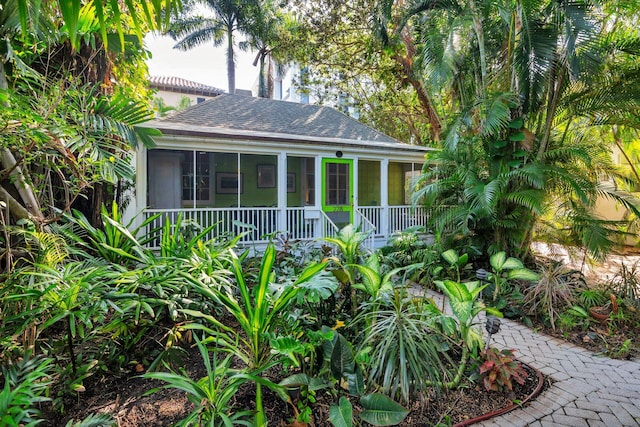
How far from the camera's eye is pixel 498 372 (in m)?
2.89

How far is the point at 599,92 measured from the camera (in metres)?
5.91

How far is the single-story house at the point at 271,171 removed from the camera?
750 centimetres

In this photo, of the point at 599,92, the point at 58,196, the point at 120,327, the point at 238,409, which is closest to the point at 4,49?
the point at 58,196

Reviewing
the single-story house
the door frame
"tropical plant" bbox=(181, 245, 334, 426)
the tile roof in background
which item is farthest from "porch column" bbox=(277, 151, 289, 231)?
the tile roof in background

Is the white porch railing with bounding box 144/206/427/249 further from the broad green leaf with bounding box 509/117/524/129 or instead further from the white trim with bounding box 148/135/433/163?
the broad green leaf with bounding box 509/117/524/129

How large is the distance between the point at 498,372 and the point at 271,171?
29.1 feet

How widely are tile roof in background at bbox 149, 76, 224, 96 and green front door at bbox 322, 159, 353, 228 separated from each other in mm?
21325

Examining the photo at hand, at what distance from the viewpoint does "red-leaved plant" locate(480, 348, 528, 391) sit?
2857 mm

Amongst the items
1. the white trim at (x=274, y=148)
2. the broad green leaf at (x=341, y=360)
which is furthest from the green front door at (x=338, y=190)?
the broad green leaf at (x=341, y=360)

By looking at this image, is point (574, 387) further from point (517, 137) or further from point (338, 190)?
point (338, 190)

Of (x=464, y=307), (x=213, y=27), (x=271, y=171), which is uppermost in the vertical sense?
(x=213, y=27)

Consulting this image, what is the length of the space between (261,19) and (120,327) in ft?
60.7

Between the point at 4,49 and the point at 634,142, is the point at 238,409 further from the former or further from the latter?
the point at 634,142

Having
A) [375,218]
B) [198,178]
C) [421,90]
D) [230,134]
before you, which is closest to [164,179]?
[198,178]
